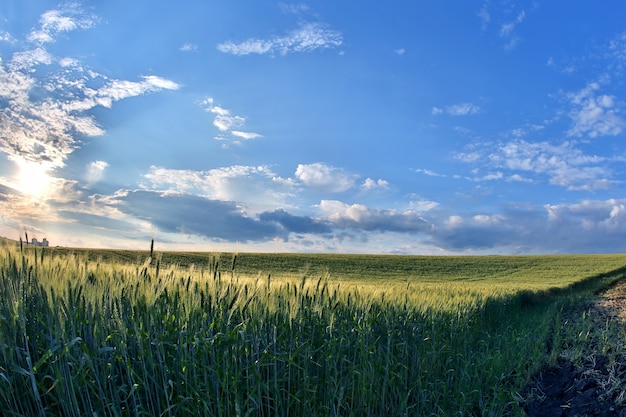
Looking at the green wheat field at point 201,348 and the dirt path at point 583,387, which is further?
the dirt path at point 583,387

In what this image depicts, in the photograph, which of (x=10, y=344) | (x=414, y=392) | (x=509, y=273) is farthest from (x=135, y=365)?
(x=509, y=273)

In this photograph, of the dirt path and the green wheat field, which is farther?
the dirt path

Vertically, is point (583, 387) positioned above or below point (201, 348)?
below

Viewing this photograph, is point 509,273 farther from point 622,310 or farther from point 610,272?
point 622,310

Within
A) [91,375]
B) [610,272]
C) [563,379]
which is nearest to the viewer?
[91,375]

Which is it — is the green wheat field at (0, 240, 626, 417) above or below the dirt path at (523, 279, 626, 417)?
above

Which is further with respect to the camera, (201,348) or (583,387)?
(583,387)

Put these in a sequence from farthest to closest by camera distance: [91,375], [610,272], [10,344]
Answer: [610,272] < [91,375] < [10,344]

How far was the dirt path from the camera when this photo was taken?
566 centimetres

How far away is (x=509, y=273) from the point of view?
102 ft

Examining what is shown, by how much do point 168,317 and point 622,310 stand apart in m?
13.4

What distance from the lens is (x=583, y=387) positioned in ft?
20.2

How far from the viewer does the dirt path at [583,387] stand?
566 cm

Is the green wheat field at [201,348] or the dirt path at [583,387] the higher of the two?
the green wheat field at [201,348]
